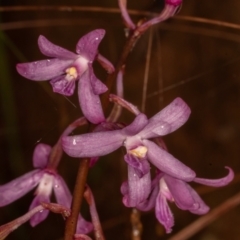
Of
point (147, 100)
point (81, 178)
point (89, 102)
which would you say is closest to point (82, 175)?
point (81, 178)

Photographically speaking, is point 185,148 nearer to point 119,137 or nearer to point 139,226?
point 139,226

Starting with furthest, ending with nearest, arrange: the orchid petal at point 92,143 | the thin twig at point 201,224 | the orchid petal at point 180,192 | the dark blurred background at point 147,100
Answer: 1. the dark blurred background at point 147,100
2. the thin twig at point 201,224
3. the orchid petal at point 180,192
4. the orchid petal at point 92,143

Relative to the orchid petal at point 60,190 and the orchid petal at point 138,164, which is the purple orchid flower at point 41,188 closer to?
the orchid petal at point 60,190

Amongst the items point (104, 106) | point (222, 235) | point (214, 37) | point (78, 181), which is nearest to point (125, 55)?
point (104, 106)

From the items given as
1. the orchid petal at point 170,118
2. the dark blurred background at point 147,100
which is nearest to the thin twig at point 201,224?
the dark blurred background at point 147,100

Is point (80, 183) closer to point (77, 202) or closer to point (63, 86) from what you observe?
point (77, 202)

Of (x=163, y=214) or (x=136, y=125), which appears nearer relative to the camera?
(x=136, y=125)
